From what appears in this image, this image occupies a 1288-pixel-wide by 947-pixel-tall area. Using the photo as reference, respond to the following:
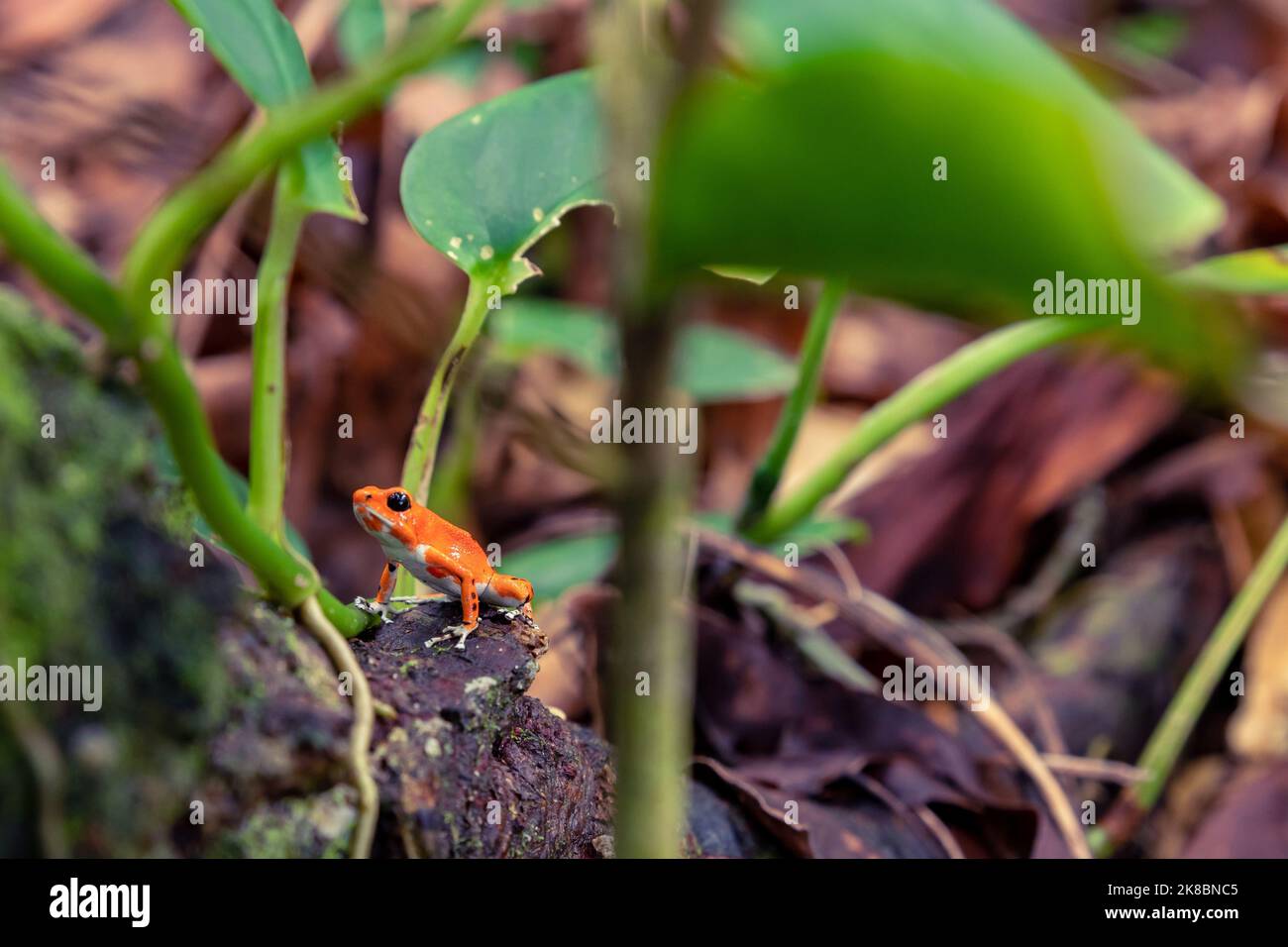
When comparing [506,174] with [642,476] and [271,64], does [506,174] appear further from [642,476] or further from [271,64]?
[642,476]

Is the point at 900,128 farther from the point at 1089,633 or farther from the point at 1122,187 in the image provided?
the point at 1089,633

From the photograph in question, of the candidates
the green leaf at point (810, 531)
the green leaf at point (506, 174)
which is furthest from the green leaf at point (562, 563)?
the green leaf at point (506, 174)

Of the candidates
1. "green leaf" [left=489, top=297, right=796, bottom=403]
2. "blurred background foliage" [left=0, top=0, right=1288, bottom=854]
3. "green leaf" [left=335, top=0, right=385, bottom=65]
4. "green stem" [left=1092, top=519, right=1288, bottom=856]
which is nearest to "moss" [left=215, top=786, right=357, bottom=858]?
"blurred background foliage" [left=0, top=0, right=1288, bottom=854]

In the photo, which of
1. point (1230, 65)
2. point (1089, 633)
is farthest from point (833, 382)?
point (1230, 65)

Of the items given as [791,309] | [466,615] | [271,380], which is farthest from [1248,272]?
[791,309]

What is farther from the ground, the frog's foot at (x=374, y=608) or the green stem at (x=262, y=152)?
the green stem at (x=262, y=152)

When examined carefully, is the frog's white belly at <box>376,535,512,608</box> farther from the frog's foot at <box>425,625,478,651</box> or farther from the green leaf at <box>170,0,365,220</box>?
the green leaf at <box>170,0,365,220</box>

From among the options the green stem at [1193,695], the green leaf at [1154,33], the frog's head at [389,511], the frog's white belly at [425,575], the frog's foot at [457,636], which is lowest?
the green stem at [1193,695]

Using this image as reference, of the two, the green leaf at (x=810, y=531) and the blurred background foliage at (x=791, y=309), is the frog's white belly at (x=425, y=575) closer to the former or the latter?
the blurred background foliage at (x=791, y=309)
